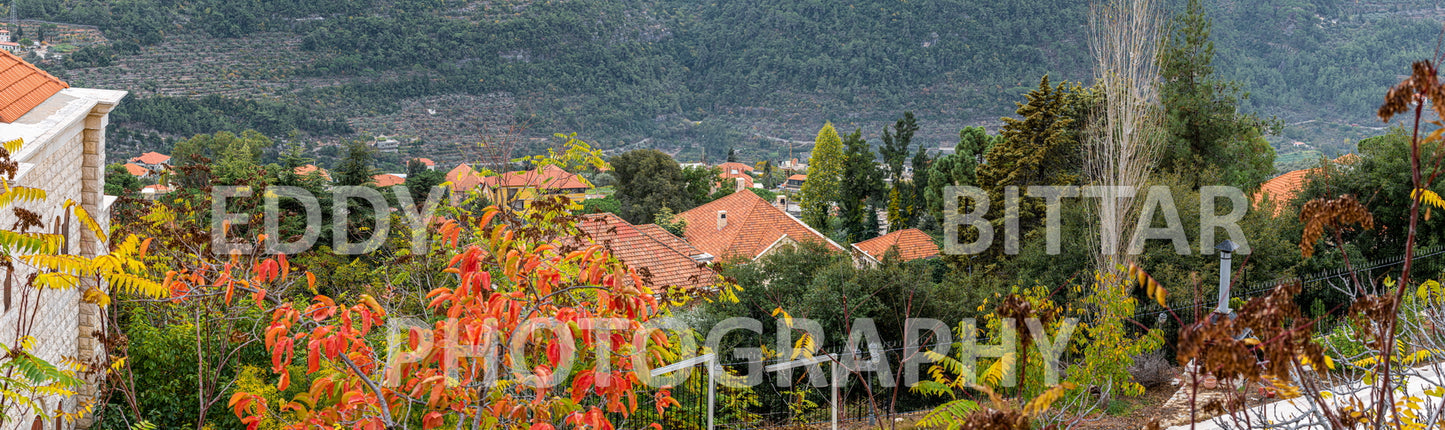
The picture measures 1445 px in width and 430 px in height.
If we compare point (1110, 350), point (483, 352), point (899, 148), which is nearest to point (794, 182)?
point (899, 148)

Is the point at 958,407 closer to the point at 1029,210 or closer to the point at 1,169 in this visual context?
the point at 1,169

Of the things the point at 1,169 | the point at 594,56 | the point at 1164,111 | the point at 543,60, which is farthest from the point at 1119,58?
the point at 594,56

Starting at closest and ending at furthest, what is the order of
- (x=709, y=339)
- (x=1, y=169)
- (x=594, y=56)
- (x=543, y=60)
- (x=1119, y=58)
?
(x=1, y=169), (x=709, y=339), (x=1119, y=58), (x=543, y=60), (x=594, y=56)

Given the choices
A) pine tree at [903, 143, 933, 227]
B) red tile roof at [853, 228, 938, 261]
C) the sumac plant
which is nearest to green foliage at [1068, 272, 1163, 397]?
the sumac plant

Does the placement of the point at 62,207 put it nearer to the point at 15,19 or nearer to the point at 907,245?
the point at 907,245

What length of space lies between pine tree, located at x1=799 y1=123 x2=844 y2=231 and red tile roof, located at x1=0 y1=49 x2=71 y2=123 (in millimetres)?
33579

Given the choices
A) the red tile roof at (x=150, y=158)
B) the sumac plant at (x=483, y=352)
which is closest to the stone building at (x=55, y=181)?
the sumac plant at (x=483, y=352)

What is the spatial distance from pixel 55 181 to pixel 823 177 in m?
36.3

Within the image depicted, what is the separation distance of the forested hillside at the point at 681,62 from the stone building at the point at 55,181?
137 ft

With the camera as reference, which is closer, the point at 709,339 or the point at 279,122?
Result: the point at 709,339

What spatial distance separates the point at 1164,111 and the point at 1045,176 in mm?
2561

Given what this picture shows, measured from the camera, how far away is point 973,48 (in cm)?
8275

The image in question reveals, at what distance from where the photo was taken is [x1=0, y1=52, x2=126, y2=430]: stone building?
5828 mm

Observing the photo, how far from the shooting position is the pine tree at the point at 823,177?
132ft
